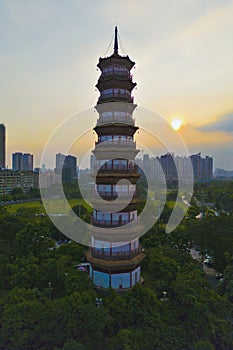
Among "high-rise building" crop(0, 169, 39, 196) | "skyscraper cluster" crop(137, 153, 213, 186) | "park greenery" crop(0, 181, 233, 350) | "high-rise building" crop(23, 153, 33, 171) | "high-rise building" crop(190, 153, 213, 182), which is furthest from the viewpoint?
"high-rise building" crop(23, 153, 33, 171)

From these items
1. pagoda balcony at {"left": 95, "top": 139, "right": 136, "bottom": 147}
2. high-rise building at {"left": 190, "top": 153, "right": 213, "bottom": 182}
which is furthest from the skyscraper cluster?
pagoda balcony at {"left": 95, "top": 139, "right": 136, "bottom": 147}

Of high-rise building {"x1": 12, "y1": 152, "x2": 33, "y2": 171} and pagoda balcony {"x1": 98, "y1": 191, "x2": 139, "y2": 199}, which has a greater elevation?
high-rise building {"x1": 12, "y1": 152, "x2": 33, "y2": 171}

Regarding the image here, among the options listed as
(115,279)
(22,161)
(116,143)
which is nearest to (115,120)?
(116,143)

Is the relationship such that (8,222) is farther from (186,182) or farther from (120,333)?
(186,182)

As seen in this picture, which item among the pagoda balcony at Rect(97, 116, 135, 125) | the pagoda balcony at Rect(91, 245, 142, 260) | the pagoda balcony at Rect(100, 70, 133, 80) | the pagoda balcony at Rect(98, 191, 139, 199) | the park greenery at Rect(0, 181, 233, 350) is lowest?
the park greenery at Rect(0, 181, 233, 350)

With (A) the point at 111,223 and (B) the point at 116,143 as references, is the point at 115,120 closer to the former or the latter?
(B) the point at 116,143

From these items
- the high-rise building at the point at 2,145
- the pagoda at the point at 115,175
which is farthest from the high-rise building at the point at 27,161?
the pagoda at the point at 115,175

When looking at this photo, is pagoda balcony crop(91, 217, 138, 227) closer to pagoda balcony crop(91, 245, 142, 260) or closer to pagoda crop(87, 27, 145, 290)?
pagoda crop(87, 27, 145, 290)

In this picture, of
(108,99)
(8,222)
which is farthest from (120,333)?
(8,222)
